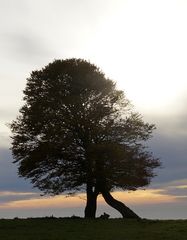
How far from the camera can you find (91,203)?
47219 millimetres

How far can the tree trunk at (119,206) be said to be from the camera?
154ft

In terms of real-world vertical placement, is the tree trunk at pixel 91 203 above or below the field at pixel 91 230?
above

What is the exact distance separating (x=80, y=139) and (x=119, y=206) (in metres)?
8.43

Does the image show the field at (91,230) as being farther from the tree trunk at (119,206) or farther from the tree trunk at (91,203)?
the tree trunk at (91,203)

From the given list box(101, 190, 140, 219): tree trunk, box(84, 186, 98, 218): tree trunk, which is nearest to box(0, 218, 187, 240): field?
box(101, 190, 140, 219): tree trunk

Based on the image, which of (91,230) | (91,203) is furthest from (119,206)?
(91,230)

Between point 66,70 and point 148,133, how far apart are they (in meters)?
11.3

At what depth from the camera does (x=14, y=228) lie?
Result: 3484 centimetres

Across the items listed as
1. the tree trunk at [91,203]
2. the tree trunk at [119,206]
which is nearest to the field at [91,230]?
the tree trunk at [119,206]

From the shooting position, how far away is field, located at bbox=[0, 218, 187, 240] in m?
29.8

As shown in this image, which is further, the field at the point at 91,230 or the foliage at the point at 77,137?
the foliage at the point at 77,137

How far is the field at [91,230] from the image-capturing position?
29812 millimetres

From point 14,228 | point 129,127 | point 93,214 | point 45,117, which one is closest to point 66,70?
point 45,117

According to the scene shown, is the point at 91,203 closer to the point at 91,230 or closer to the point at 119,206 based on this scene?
the point at 119,206
